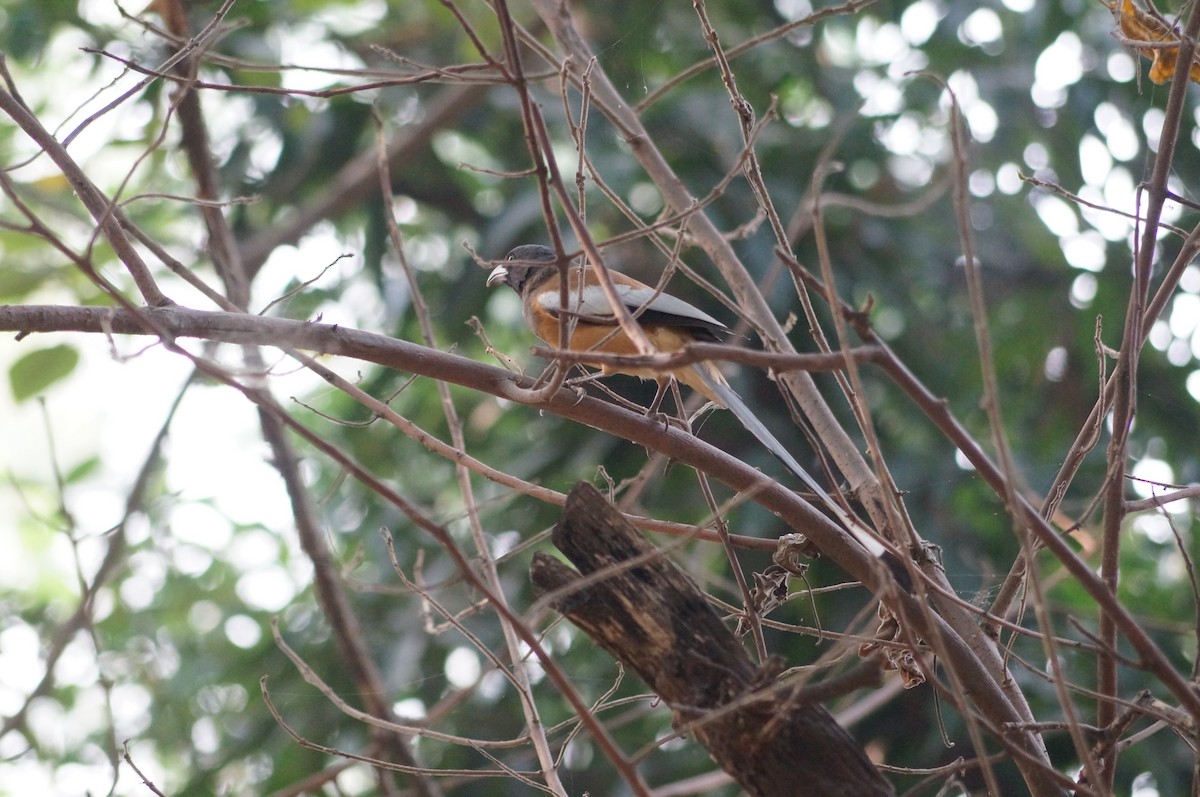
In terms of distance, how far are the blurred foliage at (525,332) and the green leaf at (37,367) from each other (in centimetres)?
1

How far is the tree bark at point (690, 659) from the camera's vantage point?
1.74 m

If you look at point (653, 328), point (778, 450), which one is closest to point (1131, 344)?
point (778, 450)

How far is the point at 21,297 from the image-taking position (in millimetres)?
4762

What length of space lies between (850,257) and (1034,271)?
2299 millimetres

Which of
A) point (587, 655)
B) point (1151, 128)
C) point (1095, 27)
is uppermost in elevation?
point (1095, 27)

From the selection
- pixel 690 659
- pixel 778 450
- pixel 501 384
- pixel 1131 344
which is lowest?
pixel 690 659

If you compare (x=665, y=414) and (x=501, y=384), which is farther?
(x=665, y=414)

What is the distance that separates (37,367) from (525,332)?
146 inches

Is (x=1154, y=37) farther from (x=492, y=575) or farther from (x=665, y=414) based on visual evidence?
(x=492, y=575)

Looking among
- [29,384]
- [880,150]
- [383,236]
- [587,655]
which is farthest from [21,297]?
[880,150]

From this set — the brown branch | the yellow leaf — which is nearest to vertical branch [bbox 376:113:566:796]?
the brown branch

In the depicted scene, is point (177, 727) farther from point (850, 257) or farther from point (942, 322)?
point (942, 322)

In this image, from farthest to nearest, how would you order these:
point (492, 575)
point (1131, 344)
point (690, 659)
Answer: point (492, 575)
point (1131, 344)
point (690, 659)

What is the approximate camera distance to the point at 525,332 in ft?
25.1
